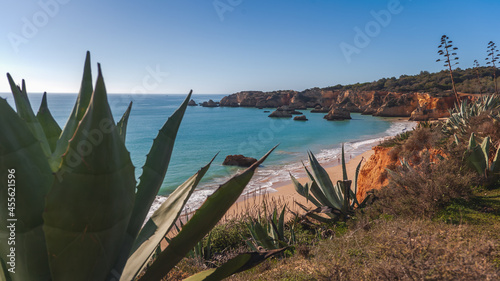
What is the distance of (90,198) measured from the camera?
887 mm

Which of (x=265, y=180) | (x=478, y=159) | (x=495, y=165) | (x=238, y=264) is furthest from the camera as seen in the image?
(x=265, y=180)

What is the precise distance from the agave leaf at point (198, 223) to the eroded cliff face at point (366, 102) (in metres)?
43.8

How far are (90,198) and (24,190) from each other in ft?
0.85

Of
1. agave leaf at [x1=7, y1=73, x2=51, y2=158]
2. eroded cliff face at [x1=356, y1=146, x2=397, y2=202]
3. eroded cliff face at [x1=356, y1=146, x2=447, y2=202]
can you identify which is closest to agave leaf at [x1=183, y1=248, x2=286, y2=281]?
agave leaf at [x1=7, y1=73, x2=51, y2=158]

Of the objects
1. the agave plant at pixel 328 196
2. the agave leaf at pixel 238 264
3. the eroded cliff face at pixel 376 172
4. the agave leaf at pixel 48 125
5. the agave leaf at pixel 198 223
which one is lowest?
the eroded cliff face at pixel 376 172

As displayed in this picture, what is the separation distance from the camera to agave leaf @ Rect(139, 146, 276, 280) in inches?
47.2

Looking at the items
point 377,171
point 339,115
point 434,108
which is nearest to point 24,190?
point 377,171

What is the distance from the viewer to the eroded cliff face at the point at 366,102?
132ft

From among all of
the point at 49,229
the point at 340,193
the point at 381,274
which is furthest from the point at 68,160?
the point at 340,193

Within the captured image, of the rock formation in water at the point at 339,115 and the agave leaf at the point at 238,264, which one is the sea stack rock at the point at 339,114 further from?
the agave leaf at the point at 238,264

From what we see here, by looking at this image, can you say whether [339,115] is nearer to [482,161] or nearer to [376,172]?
[376,172]

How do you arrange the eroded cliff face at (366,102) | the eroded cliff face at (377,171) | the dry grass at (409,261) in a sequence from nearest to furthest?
the dry grass at (409,261)
the eroded cliff face at (377,171)
the eroded cliff face at (366,102)
